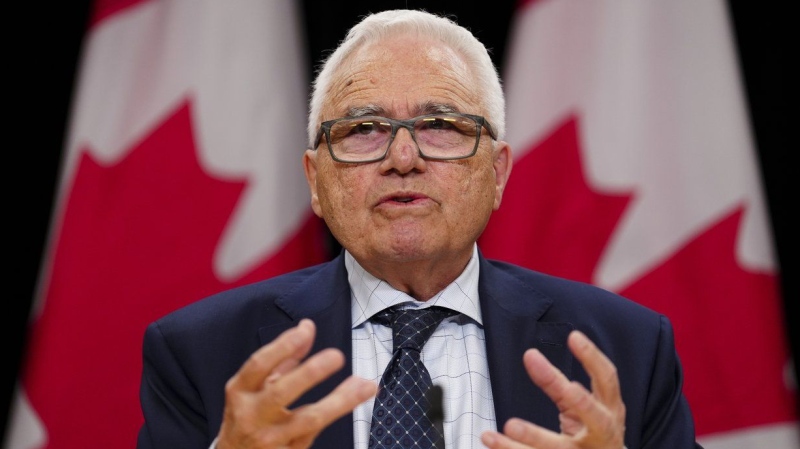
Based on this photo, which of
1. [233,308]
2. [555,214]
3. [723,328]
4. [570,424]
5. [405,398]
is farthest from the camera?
[555,214]

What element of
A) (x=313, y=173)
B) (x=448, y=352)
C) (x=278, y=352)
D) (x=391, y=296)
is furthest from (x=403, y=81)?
(x=278, y=352)

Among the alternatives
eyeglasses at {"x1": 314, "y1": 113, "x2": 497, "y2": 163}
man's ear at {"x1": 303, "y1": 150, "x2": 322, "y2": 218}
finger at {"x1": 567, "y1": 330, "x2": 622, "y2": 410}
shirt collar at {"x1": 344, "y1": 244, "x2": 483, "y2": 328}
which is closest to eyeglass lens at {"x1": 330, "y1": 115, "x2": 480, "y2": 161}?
eyeglasses at {"x1": 314, "y1": 113, "x2": 497, "y2": 163}

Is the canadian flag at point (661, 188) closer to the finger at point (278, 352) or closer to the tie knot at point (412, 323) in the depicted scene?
the tie knot at point (412, 323)

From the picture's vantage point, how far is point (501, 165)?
6.31 ft

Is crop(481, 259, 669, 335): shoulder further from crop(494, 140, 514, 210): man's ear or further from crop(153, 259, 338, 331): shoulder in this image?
crop(153, 259, 338, 331): shoulder

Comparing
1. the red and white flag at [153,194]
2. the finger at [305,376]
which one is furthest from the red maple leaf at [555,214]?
the finger at [305,376]

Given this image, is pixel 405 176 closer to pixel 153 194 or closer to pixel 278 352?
pixel 278 352

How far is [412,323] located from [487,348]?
15 centimetres

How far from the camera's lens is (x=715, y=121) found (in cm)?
260

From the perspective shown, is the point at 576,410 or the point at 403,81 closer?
the point at 576,410

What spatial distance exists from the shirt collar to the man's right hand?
0.47 meters

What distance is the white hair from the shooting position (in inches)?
71.8

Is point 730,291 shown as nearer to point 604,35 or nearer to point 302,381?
point 604,35

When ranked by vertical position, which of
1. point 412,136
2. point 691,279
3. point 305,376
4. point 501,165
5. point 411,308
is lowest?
point 691,279
